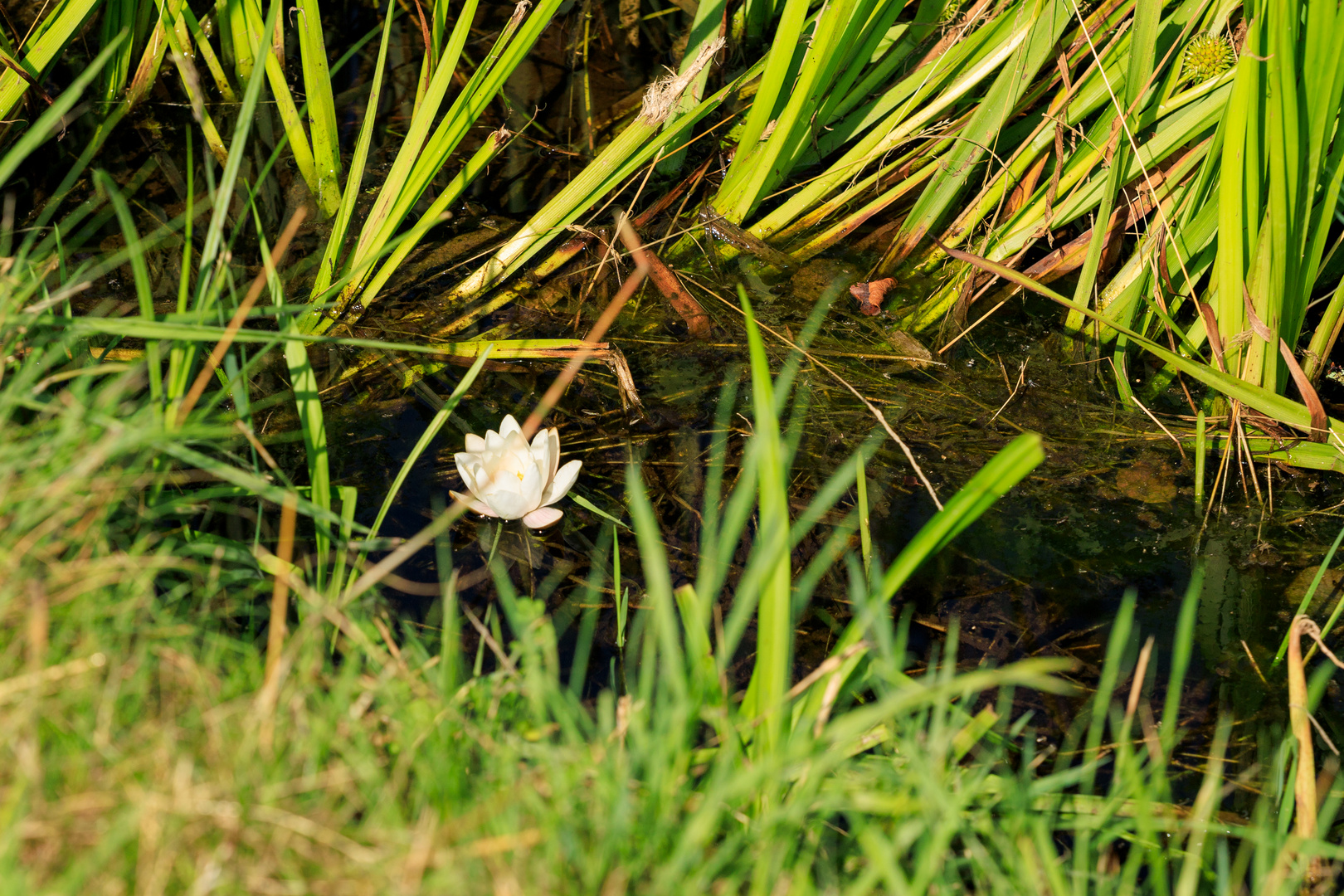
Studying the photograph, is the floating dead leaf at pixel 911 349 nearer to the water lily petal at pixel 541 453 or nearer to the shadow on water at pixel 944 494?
the shadow on water at pixel 944 494

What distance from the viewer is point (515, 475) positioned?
1.95 m

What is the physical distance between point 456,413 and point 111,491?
46.5 inches

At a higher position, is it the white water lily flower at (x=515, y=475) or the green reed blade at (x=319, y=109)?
the green reed blade at (x=319, y=109)

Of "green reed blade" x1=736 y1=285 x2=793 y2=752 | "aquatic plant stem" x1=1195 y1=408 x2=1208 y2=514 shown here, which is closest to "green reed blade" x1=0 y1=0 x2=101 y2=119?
"green reed blade" x1=736 y1=285 x2=793 y2=752

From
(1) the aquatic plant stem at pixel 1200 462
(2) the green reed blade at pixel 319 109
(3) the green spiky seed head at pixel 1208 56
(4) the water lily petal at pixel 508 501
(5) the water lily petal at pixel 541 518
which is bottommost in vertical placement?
(5) the water lily petal at pixel 541 518

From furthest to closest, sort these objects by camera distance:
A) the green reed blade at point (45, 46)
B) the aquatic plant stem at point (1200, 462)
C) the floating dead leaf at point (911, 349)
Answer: the floating dead leaf at point (911, 349) < the green reed blade at point (45, 46) < the aquatic plant stem at point (1200, 462)

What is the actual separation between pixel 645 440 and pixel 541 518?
0.38m

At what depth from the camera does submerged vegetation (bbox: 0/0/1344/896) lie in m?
0.96

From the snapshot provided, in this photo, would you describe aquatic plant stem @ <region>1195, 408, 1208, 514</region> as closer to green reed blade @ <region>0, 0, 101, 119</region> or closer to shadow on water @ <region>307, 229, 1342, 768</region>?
shadow on water @ <region>307, 229, 1342, 768</region>

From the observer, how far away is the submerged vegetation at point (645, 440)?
96cm

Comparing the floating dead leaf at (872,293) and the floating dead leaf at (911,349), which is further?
the floating dead leaf at (872,293)

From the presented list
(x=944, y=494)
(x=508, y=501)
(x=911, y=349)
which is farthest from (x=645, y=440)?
(x=911, y=349)

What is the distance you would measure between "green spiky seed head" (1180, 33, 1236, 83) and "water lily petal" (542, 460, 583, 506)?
1716 mm

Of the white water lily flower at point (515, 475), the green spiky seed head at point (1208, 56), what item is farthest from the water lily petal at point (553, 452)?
the green spiky seed head at point (1208, 56)
